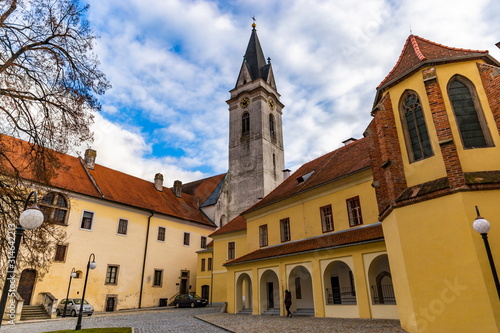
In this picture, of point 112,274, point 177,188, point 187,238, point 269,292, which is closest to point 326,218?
point 269,292

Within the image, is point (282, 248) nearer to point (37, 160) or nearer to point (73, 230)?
point (37, 160)

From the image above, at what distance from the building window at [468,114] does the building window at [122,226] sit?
93.4 feet

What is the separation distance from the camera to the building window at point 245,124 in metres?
42.3

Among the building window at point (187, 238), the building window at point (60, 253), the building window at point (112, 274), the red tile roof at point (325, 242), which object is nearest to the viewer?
the red tile roof at point (325, 242)

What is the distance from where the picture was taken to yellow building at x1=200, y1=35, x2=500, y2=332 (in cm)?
858

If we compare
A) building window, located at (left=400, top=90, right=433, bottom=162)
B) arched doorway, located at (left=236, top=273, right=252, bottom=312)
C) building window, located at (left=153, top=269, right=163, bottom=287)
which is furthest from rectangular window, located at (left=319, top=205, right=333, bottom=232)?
building window, located at (left=153, top=269, right=163, bottom=287)

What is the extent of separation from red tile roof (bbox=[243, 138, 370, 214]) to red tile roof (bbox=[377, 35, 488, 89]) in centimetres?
553

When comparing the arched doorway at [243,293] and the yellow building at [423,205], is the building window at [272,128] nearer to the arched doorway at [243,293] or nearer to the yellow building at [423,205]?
the arched doorway at [243,293]

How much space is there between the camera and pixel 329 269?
16.4 metres

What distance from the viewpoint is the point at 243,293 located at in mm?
22516

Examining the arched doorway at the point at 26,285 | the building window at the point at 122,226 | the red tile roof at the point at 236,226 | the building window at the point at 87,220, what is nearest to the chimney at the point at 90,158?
the building window at the point at 87,220

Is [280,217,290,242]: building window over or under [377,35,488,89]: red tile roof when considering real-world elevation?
under

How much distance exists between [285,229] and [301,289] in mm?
3920

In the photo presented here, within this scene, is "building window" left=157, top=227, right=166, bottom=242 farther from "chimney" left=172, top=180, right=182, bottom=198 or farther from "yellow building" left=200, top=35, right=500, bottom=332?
"yellow building" left=200, top=35, right=500, bottom=332
